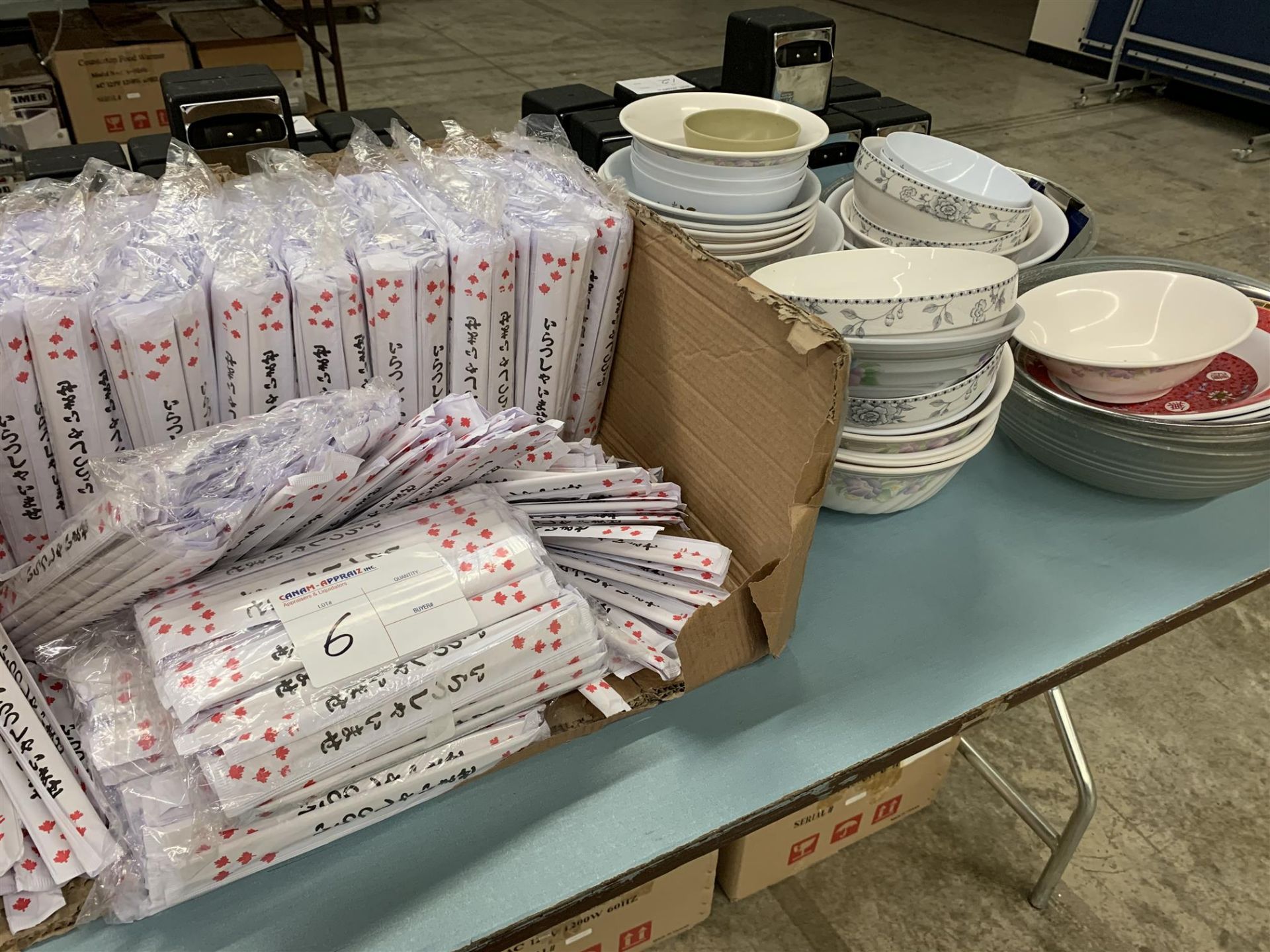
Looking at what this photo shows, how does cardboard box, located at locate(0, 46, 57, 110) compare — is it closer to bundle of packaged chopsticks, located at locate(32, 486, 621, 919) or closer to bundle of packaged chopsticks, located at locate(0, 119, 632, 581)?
bundle of packaged chopsticks, located at locate(0, 119, 632, 581)

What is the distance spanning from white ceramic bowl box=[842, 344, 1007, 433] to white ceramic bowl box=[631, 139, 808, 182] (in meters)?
0.27

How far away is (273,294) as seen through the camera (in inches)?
28.9

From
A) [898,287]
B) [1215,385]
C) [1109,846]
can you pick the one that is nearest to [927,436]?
[898,287]

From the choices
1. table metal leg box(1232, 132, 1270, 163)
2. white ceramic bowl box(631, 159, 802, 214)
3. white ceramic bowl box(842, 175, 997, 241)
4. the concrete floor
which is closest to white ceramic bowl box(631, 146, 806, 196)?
white ceramic bowl box(631, 159, 802, 214)

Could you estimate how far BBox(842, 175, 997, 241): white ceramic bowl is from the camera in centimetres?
101

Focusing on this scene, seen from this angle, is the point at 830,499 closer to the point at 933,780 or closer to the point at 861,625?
the point at 861,625

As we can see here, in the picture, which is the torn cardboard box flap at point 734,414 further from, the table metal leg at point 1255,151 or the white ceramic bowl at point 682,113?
the table metal leg at point 1255,151

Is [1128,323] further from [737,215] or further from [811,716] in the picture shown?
[811,716]

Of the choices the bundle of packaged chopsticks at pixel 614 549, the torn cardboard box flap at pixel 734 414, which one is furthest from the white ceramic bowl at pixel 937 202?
the bundle of packaged chopsticks at pixel 614 549

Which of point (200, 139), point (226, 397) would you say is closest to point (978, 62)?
point (200, 139)

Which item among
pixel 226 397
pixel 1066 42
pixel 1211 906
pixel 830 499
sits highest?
pixel 226 397

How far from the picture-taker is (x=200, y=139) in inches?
46.1

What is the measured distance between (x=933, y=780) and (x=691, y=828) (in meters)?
0.97

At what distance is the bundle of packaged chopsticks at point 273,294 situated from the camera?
701 mm
